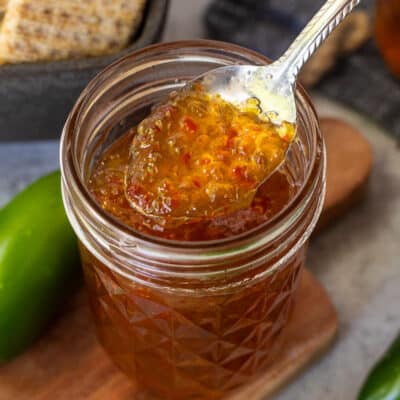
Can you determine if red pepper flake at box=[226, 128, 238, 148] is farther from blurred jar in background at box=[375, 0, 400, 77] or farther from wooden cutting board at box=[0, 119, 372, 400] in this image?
blurred jar in background at box=[375, 0, 400, 77]

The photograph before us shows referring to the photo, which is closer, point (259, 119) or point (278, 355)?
point (259, 119)

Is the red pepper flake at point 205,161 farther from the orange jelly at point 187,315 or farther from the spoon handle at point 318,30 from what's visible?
the spoon handle at point 318,30

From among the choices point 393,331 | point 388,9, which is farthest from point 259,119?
point 388,9

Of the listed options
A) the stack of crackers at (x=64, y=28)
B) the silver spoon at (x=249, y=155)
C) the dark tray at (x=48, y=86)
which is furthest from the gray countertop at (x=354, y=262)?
the silver spoon at (x=249, y=155)

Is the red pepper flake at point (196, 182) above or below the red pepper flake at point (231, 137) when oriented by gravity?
below

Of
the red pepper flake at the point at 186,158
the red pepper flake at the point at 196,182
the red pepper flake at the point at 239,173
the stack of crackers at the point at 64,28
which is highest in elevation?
the red pepper flake at the point at 239,173

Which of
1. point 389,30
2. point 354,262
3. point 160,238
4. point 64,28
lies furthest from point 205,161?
point 389,30

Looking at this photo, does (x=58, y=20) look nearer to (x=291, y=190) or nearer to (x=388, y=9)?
(x=291, y=190)

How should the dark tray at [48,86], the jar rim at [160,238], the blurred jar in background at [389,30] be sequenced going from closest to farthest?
the jar rim at [160,238] → the dark tray at [48,86] → the blurred jar in background at [389,30]
